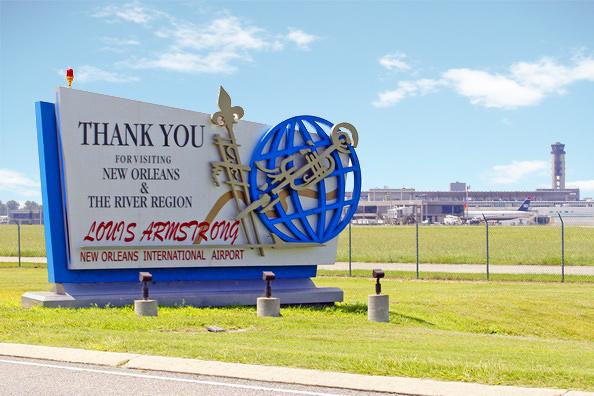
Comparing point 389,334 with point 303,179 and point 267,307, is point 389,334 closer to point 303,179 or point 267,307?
point 267,307

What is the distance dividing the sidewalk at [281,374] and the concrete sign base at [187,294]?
20.1 ft

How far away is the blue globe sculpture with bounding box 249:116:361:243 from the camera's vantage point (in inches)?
738

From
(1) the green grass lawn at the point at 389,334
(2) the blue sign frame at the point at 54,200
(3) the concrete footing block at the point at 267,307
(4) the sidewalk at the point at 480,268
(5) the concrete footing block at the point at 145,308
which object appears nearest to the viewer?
(1) the green grass lawn at the point at 389,334

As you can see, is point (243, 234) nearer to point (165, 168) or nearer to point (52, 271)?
point (165, 168)

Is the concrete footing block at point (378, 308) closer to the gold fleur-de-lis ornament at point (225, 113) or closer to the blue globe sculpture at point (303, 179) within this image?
the blue globe sculpture at point (303, 179)

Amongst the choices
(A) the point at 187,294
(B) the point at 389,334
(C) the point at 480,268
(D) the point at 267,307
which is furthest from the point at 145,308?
(C) the point at 480,268

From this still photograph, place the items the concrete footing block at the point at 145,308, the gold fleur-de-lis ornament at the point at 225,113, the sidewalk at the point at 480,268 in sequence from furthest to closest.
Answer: the sidewalk at the point at 480,268
the gold fleur-de-lis ornament at the point at 225,113
the concrete footing block at the point at 145,308

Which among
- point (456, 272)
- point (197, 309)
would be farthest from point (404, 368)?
point (456, 272)

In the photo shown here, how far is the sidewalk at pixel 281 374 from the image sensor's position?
27.1 feet

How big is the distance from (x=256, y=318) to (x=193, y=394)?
792 centimetres

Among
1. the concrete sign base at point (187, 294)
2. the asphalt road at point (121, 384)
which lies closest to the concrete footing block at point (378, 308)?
the concrete sign base at point (187, 294)

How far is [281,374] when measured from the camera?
29.7ft

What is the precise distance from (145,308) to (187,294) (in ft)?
7.57

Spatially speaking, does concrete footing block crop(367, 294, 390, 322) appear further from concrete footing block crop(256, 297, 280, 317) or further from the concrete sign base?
the concrete sign base
